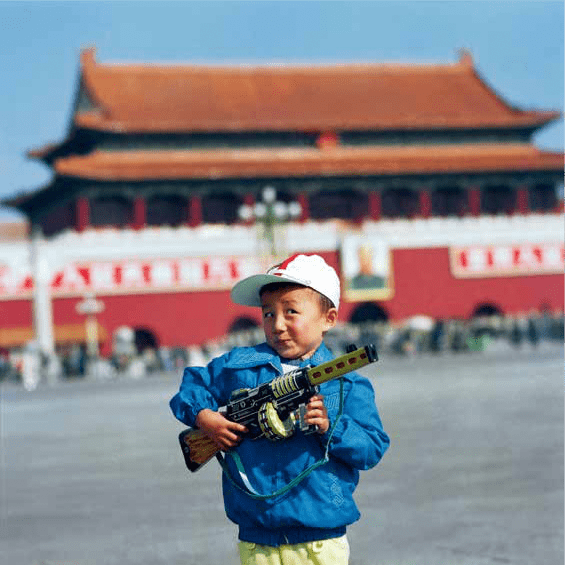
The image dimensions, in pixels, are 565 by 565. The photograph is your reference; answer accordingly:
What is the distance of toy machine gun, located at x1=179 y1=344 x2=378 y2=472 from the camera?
339 centimetres

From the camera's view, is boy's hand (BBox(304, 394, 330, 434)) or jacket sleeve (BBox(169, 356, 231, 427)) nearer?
boy's hand (BBox(304, 394, 330, 434))

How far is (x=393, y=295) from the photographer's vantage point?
41.8m

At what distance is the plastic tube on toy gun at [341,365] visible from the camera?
3.34 m

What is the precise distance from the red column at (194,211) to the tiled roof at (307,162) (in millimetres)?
856

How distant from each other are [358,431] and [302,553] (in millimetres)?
332

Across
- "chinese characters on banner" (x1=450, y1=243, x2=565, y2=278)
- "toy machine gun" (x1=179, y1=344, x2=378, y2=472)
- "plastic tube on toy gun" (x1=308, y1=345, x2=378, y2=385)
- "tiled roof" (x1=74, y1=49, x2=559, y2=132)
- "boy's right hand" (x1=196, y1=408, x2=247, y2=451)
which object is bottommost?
"boy's right hand" (x1=196, y1=408, x2=247, y2=451)

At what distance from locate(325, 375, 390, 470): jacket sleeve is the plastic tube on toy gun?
0.61 ft

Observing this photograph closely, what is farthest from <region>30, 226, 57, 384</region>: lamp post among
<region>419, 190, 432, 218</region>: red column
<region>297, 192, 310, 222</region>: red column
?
<region>419, 190, 432, 218</region>: red column

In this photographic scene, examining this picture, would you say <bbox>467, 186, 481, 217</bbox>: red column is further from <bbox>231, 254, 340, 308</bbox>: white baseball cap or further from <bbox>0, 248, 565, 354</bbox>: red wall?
<bbox>231, 254, 340, 308</bbox>: white baseball cap

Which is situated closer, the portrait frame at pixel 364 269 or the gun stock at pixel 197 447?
the gun stock at pixel 197 447

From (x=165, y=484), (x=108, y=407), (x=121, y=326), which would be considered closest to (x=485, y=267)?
(x=121, y=326)

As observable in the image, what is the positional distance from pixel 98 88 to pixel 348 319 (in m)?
9.88

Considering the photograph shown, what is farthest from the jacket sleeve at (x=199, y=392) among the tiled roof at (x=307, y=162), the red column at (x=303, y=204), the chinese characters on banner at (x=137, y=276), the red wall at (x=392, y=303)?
the red column at (x=303, y=204)

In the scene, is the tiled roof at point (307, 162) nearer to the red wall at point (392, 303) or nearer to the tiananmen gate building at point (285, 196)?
the tiananmen gate building at point (285, 196)
